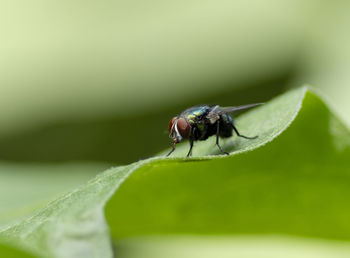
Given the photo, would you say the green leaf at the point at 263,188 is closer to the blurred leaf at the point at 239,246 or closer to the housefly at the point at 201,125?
the blurred leaf at the point at 239,246

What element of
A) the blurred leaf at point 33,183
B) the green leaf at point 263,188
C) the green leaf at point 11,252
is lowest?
the blurred leaf at point 33,183

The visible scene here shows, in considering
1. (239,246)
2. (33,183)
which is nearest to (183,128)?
(239,246)

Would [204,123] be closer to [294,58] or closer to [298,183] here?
[298,183]

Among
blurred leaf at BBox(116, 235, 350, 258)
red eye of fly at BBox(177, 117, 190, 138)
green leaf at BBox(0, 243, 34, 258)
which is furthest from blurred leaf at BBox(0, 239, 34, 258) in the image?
red eye of fly at BBox(177, 117, 190, 138)

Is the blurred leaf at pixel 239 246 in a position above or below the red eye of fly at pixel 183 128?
below

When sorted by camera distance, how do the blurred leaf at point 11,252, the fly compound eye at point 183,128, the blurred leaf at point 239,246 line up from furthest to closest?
the fly compound eye at point 183,128 < the blurred leaf at point 239,246 < the blurred leaf at point 11,252

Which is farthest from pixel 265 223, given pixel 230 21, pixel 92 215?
pixel 230 21

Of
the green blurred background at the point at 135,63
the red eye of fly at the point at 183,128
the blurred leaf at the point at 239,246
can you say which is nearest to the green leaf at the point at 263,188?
the blurred leaf at the point at 239,246

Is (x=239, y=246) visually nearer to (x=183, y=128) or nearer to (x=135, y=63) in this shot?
(x=183, y=128)
